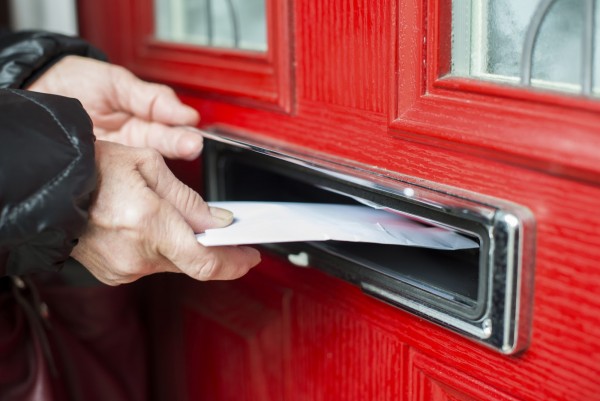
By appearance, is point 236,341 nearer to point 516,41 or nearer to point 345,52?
point 345,52

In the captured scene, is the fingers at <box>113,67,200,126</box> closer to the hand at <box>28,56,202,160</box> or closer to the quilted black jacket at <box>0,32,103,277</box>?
the hand at <box>28,56,202,160</box>

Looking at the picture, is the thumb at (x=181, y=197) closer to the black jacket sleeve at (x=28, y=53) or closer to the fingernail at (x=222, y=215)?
the fingernail at (x=222, y=215)

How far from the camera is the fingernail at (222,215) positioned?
79 centimetres

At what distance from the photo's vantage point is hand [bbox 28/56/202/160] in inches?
42.0

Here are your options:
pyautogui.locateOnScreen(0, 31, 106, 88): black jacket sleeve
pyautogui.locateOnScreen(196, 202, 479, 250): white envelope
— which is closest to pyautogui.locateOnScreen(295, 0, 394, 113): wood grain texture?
pyautogui.locateOnScreen(196, 202, 479, 250): white envelope

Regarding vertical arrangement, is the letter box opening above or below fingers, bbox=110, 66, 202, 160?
below

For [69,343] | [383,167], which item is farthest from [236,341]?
[383,167]

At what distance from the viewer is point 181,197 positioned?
811 millimetres

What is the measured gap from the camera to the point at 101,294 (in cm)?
123

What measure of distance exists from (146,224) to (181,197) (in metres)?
0.06

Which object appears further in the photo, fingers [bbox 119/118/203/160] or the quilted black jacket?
fingers [bbox 119/118/203/160]

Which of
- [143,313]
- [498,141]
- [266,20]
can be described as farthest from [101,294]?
[498,141]

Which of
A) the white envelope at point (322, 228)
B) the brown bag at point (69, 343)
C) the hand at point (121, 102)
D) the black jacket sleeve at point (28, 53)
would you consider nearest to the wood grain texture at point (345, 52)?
the white envelope at point (322, 228)

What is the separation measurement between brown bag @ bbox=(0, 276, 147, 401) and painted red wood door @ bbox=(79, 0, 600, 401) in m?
0.09
